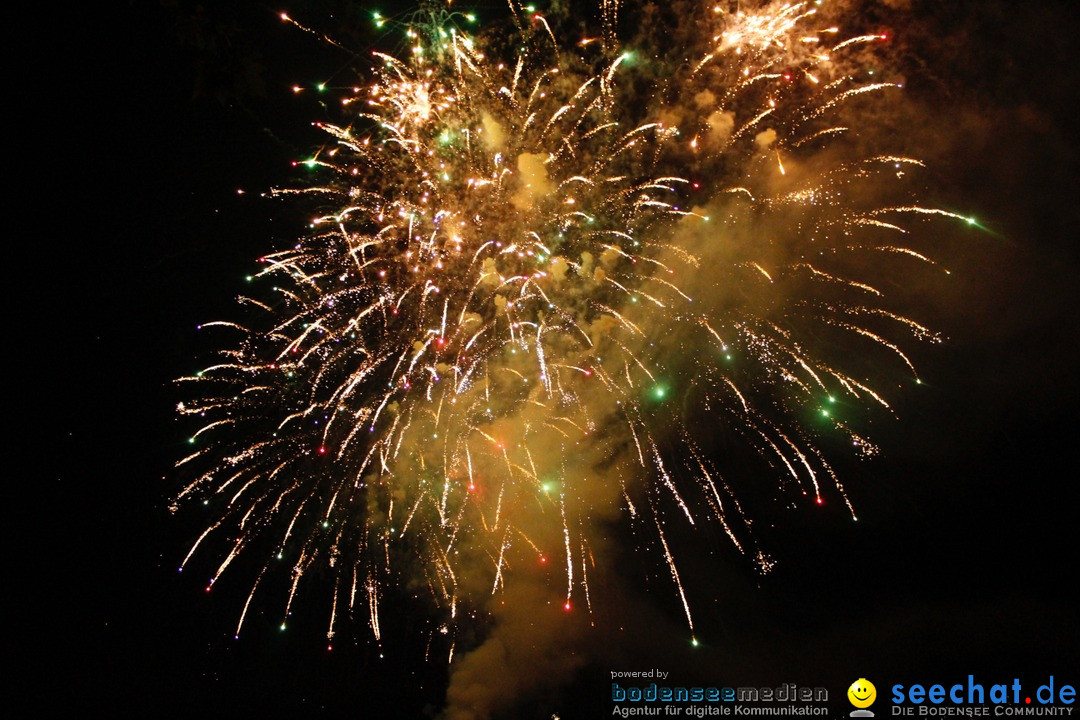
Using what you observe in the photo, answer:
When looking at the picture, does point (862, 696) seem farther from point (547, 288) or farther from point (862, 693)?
point (547, 288)

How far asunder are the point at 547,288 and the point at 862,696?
8039mm

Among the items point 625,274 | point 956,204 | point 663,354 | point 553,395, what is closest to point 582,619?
point 553,395

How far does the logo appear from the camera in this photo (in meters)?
7.45

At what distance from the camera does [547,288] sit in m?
Result: 6.41

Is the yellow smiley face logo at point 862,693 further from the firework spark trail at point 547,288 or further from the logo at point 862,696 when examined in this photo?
the firework spark trail at point 547,288

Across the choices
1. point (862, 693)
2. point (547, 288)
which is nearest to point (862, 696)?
point (862, 693)

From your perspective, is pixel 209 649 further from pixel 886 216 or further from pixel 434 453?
pixel 886 216

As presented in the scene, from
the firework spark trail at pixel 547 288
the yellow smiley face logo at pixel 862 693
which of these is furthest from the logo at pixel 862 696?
the firework spark trail at pixel 547 288

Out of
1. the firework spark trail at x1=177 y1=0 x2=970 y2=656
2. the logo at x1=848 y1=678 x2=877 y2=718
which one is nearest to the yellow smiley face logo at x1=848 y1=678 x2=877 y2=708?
the logo at x1=848 y1=678 x2=877 y2=718

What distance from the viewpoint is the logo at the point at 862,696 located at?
7.45 m

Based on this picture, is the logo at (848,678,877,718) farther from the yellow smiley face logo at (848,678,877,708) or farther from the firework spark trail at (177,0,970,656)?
the firework spark trail at (177,0,970,656)

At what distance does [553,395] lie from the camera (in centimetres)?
773

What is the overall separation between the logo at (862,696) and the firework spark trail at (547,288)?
2.47 m

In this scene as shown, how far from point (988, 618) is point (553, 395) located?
733 cm
